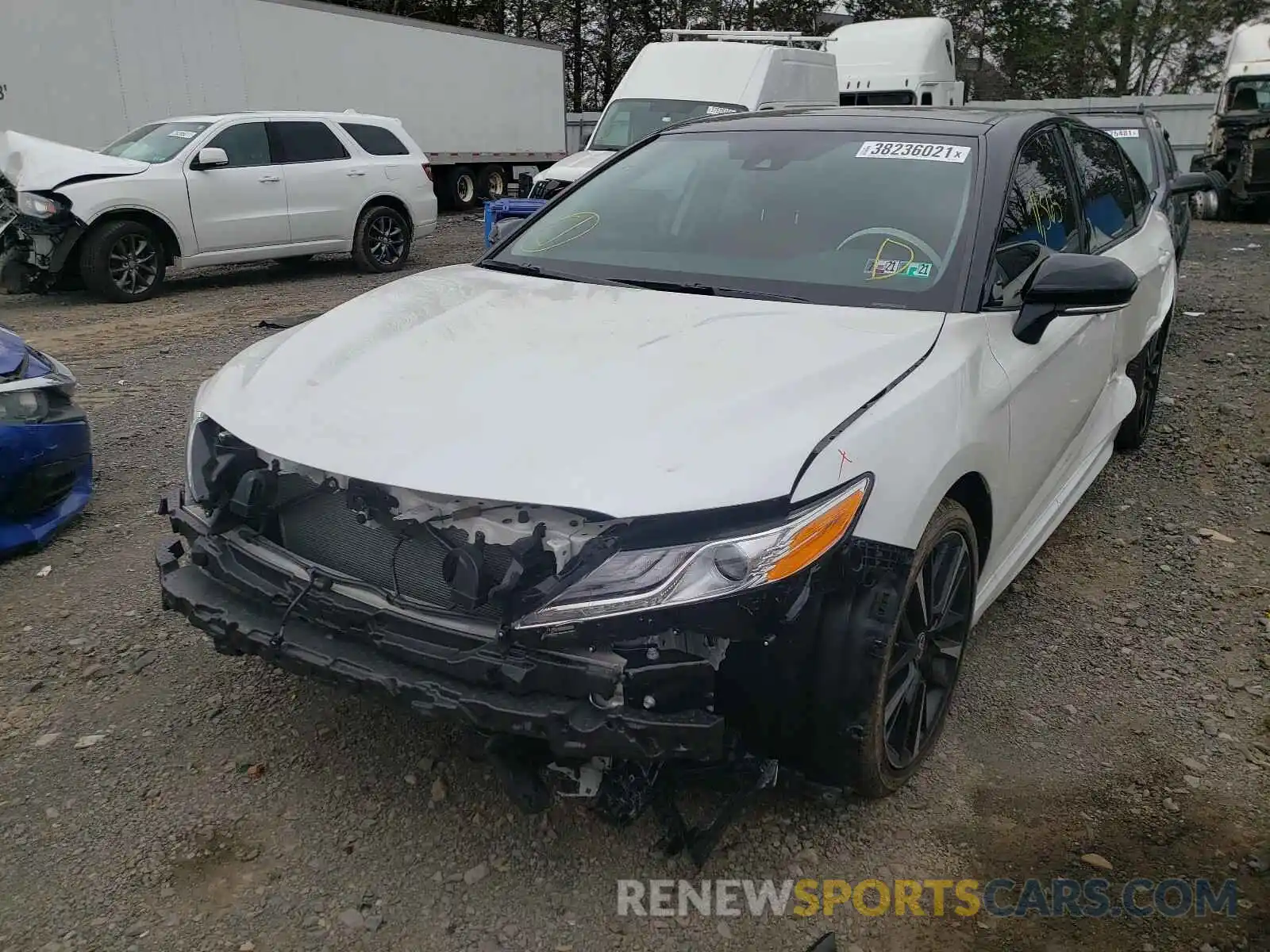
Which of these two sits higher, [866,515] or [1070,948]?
[866,515]

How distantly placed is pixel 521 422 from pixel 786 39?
42.5 feet

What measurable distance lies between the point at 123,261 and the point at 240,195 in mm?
1319

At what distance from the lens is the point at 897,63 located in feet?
52.2

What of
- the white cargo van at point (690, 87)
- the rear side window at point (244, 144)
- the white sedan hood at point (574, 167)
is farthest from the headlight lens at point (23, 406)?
the white cargo van at point (690, 87)

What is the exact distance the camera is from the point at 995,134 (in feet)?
10.7

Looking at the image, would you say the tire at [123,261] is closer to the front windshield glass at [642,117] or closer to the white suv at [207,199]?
the white suv at [207,199]

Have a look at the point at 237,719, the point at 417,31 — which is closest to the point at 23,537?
the point at 237,719

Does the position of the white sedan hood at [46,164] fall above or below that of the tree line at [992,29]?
below

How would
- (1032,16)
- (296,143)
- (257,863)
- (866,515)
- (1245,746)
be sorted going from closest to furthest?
(866,515)
(257,863)
(1245,746)
(296,143)
(1032,16)

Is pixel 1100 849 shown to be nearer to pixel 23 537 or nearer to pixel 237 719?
pixel 237 719

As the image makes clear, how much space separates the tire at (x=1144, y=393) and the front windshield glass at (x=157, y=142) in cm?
882

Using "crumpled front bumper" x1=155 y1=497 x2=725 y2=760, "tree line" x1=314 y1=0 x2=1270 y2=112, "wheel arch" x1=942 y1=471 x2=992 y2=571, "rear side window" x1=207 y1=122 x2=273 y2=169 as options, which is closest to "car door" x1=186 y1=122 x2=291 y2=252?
"rear side window" x1=207 y1=122 x2=273 y2=169

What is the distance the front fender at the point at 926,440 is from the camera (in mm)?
2148

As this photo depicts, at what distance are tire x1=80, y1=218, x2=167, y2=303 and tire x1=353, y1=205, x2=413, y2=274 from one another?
223 centimetres
